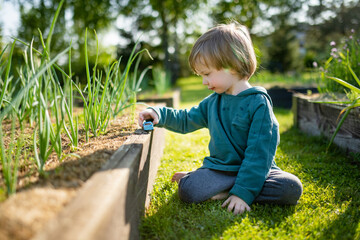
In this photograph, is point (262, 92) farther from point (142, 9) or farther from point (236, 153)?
point (142, 9)

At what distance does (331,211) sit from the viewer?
4.85 ft

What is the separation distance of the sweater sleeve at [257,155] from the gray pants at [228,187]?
0.08m

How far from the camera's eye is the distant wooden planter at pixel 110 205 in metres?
0.68

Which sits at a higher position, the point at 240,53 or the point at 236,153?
the point at 240,53

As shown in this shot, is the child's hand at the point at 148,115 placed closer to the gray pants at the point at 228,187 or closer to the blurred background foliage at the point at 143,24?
the gray pants at the point at 228,187

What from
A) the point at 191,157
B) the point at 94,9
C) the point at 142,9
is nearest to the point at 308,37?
the point at 142,9

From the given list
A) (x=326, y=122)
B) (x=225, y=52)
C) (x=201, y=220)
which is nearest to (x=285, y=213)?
(x=201, y=220)

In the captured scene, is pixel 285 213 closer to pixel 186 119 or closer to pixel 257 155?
pixel 257 155

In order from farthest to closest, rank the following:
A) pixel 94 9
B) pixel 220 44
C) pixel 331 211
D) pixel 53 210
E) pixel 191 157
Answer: pixel 94 9 < pixel 191 157 < pixel 220 44 < pixel 331 211 < pixel 53 210

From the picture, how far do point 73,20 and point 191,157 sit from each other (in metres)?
10.3

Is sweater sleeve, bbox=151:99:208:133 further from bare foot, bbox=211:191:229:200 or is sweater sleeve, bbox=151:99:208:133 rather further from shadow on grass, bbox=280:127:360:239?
shadow on grass, bbox=280:127:360:239

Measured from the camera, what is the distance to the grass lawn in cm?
126

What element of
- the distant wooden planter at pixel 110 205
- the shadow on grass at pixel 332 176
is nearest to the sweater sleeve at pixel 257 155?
the shadow on grass at pixel 332 176

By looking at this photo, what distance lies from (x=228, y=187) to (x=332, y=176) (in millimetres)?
824
